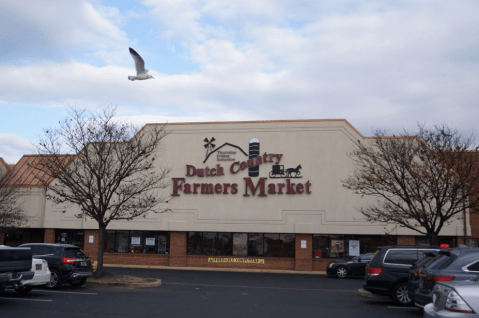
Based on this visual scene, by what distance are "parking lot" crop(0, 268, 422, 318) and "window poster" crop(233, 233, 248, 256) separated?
11.9 m

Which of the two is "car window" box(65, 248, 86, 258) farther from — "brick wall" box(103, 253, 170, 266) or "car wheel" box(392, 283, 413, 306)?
"brick wall" box(103, 253, 170, 266)

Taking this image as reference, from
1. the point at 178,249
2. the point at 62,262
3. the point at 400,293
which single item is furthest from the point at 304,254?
the point at 62,262

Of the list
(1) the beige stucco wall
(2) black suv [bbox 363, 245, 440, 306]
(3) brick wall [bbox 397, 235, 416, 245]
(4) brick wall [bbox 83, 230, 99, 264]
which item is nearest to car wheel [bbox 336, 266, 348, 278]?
(1) the beige stucco wall

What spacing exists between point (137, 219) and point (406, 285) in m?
21.4

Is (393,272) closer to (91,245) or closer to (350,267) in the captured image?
(350,267)

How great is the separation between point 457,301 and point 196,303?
879cm

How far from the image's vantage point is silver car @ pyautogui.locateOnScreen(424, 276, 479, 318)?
6.35 metres

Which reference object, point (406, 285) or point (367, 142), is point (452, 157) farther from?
point (367, 142)

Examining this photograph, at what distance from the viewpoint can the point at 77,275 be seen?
17.3 metres

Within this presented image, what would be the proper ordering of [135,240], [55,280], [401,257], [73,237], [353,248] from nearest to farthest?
[401,257]
[55,280]
[353,248]
[135,240]
[73,237]

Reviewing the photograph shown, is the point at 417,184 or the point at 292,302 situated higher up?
the point at 417,184

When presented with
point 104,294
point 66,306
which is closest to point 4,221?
point 104,294

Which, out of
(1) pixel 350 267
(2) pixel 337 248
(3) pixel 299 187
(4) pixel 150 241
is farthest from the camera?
(4) pixel 150 241

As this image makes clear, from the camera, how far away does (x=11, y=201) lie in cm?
3133
